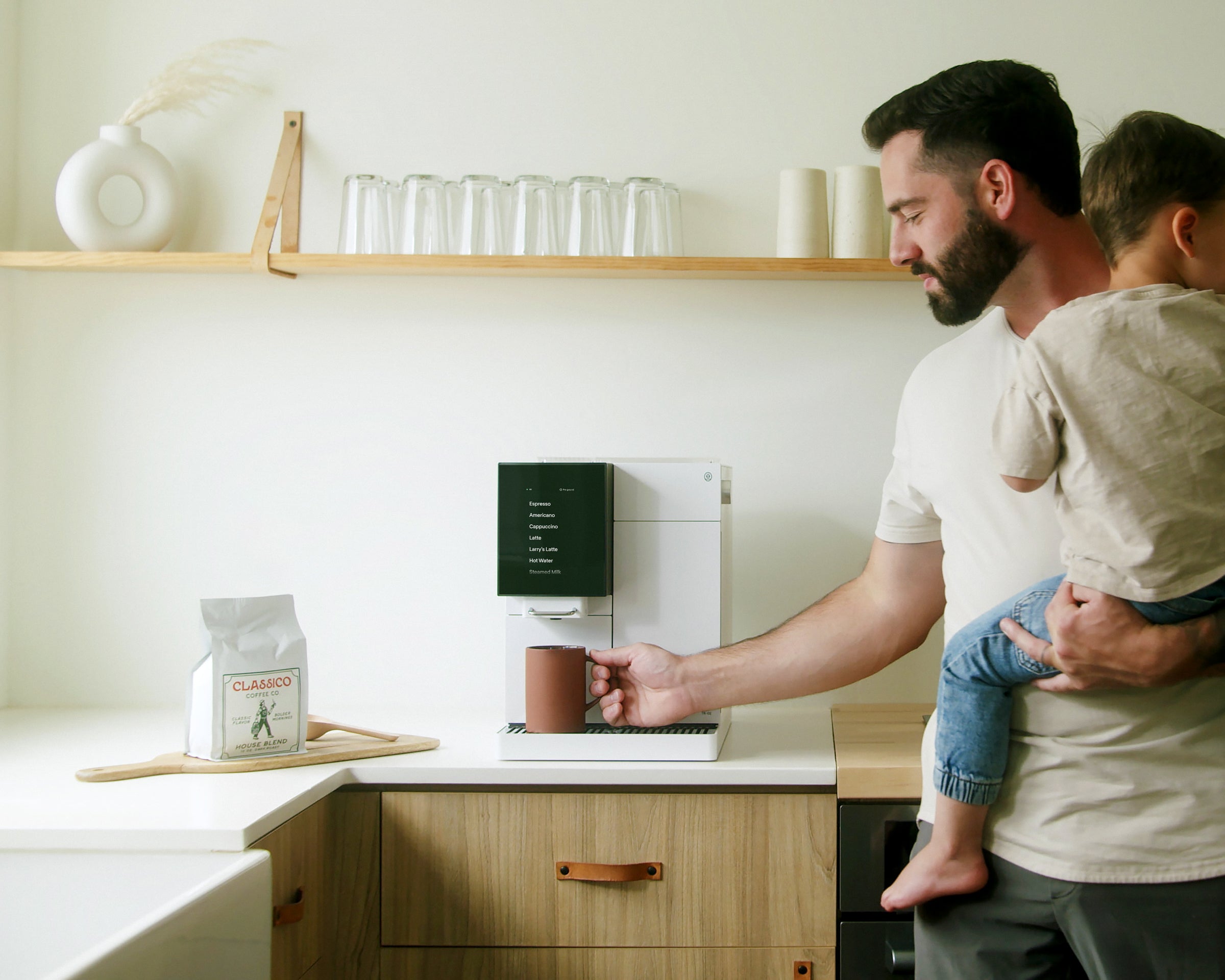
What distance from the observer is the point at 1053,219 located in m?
1.35

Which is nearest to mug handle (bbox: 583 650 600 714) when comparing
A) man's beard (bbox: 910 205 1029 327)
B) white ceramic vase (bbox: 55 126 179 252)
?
man's beard (bbox: 910 205 1029 327)

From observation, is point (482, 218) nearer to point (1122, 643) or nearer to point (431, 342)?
A: point (431, 342)

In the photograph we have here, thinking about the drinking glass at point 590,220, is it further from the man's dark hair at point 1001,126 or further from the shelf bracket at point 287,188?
the man's dark hair at point 1001,126

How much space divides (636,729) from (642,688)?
66 mm

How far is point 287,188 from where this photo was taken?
6.77 ft

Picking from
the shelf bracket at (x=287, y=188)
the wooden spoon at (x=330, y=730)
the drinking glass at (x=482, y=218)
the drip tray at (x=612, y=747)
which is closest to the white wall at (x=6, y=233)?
the shelf bracket at (x=287, y=188)

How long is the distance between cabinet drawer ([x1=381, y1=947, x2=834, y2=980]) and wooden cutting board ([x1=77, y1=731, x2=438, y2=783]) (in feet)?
1.08

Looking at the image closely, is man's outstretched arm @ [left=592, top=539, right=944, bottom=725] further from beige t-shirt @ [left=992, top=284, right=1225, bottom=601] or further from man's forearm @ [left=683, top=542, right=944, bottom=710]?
beige t-shirt @ [left=992, top=284, right=1225, bottom=601]

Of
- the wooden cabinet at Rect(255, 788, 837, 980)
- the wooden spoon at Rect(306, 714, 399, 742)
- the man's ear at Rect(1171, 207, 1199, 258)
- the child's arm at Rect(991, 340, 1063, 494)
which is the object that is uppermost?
the man's ear at Rect(1171, 207, 1199, 258)

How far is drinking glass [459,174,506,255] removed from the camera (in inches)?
76.3

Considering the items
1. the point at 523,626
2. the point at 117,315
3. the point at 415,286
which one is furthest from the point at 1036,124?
the point at 117,315

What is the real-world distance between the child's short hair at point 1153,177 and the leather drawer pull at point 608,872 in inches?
39.8

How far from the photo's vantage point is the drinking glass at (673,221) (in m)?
1.94

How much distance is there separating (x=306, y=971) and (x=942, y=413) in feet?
3.75
